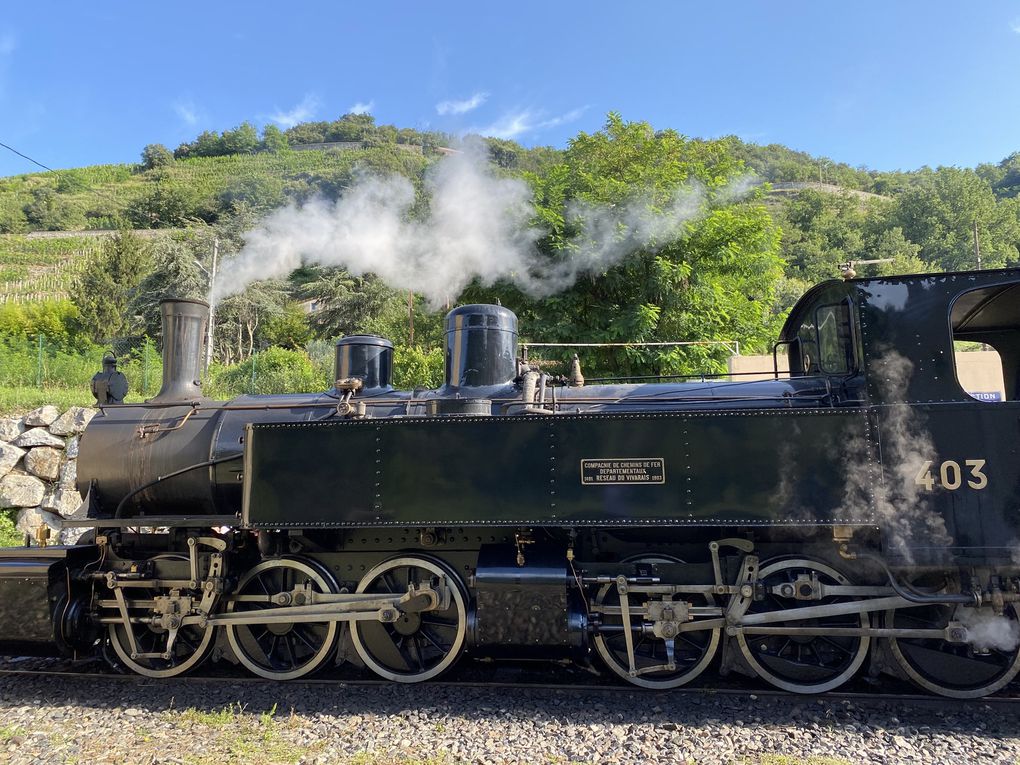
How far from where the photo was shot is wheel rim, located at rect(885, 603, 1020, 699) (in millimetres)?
3994

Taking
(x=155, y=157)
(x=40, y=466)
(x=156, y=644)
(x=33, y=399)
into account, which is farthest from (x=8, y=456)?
(x=155, y=157)

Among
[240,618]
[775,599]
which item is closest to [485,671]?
[240,618]

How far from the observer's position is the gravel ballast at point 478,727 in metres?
3.46

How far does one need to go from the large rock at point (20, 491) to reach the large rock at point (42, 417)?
40.0 inches

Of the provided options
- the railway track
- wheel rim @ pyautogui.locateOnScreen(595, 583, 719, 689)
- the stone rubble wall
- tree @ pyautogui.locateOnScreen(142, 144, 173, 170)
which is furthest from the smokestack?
tree @ pyautogui.locateOnScreen(142, 144, 173, 170)

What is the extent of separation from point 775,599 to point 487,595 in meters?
1.93

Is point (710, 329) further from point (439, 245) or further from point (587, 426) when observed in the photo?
point (587, 426)

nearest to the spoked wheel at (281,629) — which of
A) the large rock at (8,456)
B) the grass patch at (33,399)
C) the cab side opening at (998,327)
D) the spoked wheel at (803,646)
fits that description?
the spoked wheel at (803,646)

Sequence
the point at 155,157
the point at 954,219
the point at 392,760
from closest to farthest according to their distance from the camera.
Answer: the point at 392,760
the point at 155,157
the point at 954,219

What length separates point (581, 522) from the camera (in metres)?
4.12

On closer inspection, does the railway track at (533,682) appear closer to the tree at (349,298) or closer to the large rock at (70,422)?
the large rock at (70,422)

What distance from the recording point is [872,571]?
4.15 meters

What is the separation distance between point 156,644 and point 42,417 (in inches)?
332

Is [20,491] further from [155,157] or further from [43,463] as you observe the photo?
[155,157]
